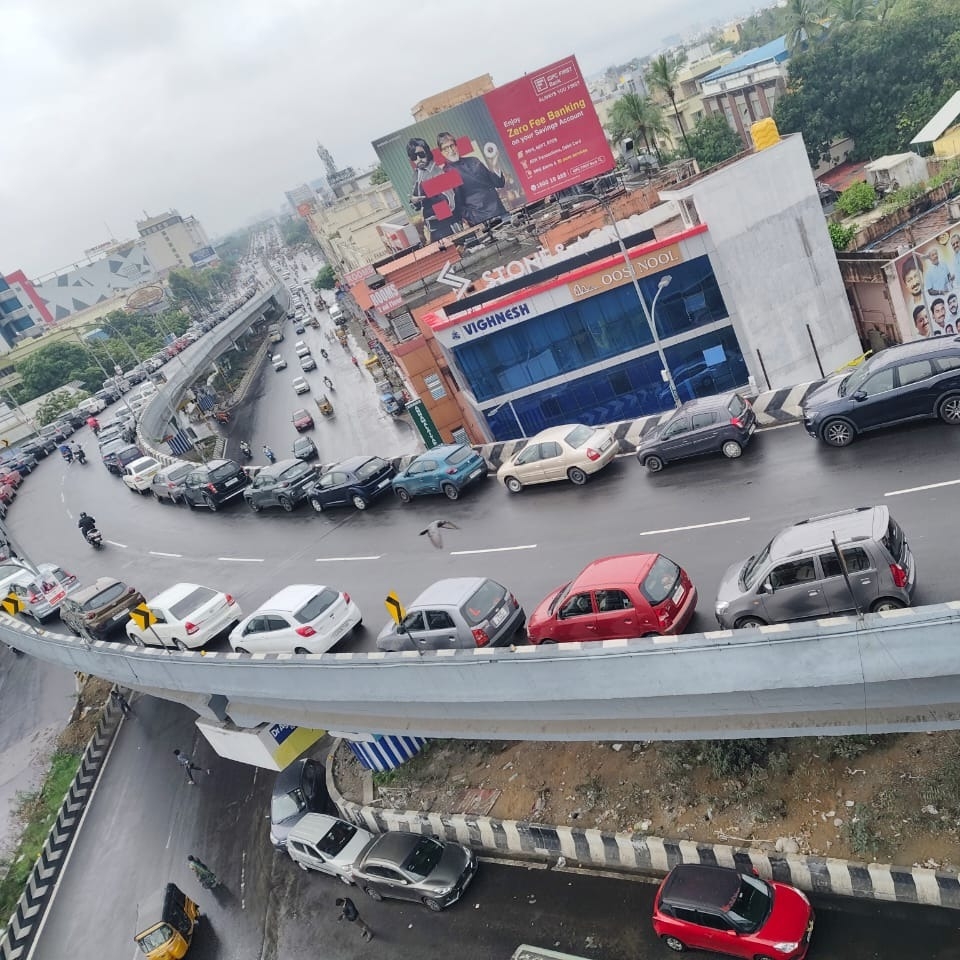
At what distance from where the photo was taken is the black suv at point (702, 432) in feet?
59.8

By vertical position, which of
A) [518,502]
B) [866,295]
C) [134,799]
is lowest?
[134,799]

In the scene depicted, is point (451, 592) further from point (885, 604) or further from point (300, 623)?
point (885, 604)

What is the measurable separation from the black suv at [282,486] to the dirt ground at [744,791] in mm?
12307

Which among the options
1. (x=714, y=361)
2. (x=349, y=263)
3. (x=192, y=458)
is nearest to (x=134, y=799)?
(x=714, y=361)

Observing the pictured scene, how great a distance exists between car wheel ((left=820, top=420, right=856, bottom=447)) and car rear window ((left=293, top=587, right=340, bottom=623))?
1171cm

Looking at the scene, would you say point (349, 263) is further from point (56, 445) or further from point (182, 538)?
point (182, 538)

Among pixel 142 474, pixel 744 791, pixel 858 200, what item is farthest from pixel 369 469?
pixel 858 200

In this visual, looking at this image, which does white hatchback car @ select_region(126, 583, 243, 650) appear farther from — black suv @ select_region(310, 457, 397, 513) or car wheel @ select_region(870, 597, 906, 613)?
car wheel @ select_region(870, 597, 906, 613)

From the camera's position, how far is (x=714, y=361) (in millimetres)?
31047

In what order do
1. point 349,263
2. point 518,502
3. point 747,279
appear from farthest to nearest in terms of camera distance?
point 349,263 → point 747,279 → point 518,502

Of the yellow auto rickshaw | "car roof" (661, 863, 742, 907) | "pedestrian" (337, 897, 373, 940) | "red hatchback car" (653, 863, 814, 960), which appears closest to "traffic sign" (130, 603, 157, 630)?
the yellow auto rickshaw

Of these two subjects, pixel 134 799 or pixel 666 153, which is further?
pixel 666 153

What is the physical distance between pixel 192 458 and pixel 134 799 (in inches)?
1329

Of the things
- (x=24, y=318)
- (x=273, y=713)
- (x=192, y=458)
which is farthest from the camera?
(x=24, y=318)
